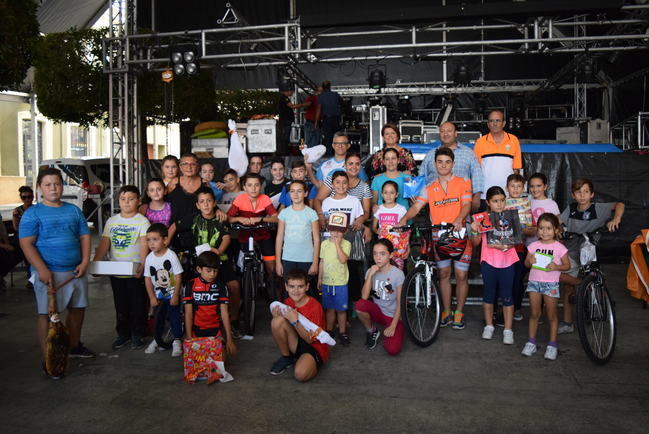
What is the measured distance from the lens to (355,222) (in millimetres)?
4812

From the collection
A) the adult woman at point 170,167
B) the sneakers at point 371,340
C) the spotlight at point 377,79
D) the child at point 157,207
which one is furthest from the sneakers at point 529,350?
the spotlight at point 377,79

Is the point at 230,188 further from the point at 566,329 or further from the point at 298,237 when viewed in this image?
the point at 566,329

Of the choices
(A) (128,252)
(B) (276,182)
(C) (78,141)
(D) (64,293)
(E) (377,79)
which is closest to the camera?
(D) (64,293)

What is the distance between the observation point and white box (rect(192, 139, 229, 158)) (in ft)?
35.5

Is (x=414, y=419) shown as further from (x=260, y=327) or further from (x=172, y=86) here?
(x=172, y=86)

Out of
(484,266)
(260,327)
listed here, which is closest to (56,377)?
(260,327)

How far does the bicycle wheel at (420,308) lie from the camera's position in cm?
435

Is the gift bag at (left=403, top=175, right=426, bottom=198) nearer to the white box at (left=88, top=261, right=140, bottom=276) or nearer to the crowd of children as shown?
the crowd of children

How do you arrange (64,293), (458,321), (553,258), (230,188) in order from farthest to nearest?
1. (230,188)
2. (458,321)
3. (553,258)
4. (64,293)

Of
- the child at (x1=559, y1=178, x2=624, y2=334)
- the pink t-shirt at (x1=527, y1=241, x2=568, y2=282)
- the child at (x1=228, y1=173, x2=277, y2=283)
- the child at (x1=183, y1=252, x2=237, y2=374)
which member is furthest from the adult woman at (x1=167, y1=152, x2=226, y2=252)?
the child at (x1=559, y1=178, x2=624, y2=334)

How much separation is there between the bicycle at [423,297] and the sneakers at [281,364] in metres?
0.96

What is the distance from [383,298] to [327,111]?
271 inches

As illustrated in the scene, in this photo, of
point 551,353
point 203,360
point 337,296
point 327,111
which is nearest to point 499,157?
point 551,353

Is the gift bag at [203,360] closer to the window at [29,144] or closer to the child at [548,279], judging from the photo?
the child at [548,279]
